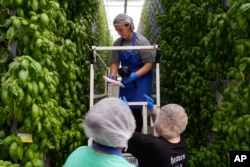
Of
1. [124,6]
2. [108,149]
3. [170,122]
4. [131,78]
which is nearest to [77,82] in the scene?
[131,78]

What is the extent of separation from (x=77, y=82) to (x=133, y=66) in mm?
689

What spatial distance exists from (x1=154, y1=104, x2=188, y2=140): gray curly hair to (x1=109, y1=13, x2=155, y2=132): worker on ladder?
109 cm

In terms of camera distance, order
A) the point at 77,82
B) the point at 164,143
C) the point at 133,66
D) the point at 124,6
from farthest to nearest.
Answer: the point at 124,6
the point at 77,82
the point at 133,66
the point at 164,143

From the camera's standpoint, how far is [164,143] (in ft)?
7.25

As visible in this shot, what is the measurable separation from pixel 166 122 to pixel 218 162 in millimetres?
1224

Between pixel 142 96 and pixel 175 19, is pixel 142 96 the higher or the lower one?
the lower one

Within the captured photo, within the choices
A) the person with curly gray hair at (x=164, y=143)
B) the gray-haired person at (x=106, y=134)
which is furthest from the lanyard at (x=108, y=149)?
the person with curly gray hair at (x=164, y=143)

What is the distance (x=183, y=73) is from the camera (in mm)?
4301

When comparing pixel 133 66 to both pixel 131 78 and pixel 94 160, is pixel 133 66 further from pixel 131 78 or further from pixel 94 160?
pixel 94 160

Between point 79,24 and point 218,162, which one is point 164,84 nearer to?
point 79,24

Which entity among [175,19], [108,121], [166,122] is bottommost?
[166,122]

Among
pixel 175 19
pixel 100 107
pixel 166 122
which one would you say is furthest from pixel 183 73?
pixel 100 107

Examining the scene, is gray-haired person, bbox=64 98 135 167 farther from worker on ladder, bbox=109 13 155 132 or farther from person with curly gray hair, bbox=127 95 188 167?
worker on ladder, bbox=109 13 155 132

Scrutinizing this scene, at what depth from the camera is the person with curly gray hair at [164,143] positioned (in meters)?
2.19
